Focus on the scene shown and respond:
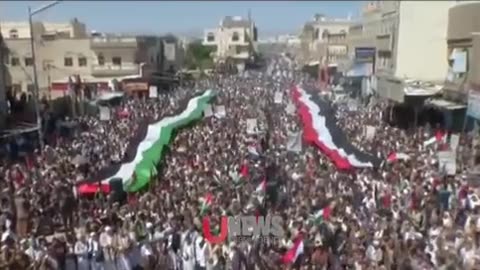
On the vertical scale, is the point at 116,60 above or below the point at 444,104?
below

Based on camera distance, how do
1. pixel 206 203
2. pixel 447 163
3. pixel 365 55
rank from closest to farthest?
pixel 206 203
pixel 447 163
pixel 365 55

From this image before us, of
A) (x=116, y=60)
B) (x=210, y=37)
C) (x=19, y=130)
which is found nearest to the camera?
(x=19, y=130)

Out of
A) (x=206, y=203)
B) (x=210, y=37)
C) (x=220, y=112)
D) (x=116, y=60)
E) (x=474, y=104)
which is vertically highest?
(x=474, y=104)

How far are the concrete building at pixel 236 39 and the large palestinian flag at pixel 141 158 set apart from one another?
53.7 meters

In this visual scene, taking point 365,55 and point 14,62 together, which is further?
point 365,55

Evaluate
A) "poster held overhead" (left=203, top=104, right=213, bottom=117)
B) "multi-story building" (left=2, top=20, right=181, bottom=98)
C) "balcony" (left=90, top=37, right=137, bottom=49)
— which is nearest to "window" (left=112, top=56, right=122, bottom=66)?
"multi-story building" (left=2, top=20, right=181, bottom=98)

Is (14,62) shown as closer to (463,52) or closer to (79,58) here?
(79,58)

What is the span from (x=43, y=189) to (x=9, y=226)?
2916mm

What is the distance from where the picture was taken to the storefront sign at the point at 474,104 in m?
24.8

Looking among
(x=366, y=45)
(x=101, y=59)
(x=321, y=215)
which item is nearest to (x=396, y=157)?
(x=321, y=215)

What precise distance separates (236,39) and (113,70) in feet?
124

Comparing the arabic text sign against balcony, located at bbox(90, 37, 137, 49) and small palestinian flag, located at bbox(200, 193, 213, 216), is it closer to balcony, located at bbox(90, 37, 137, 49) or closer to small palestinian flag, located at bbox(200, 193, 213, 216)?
small palestinian flag, located at bbox(200, 193, 213, 216)

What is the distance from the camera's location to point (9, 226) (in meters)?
13.2

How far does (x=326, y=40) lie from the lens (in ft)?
253
